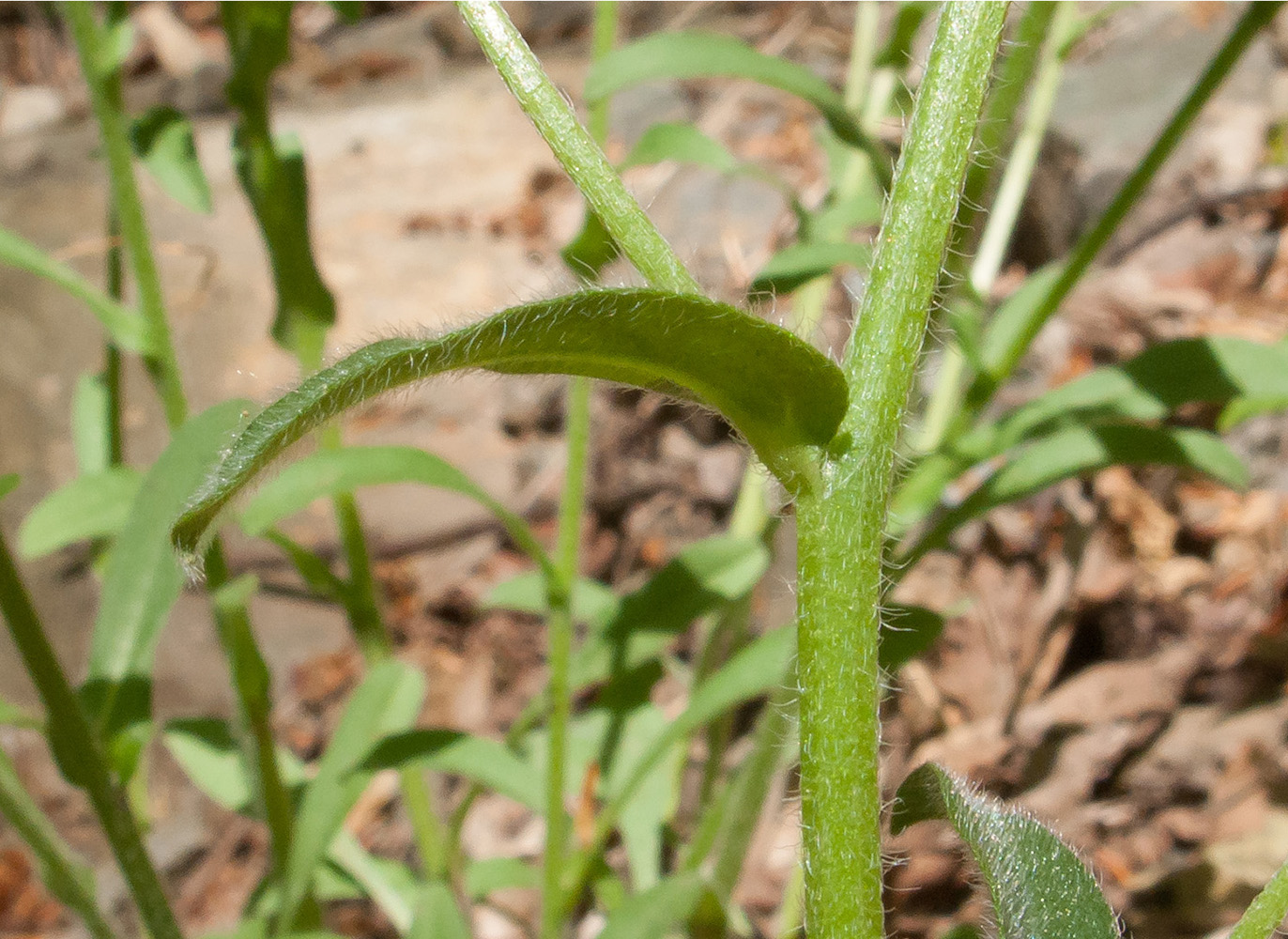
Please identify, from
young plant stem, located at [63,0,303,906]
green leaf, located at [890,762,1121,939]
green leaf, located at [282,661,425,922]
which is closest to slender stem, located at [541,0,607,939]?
green leaf, located at [282,661,425,922]

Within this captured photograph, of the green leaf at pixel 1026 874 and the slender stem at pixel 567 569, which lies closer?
the green leaf at pixel 1026 874

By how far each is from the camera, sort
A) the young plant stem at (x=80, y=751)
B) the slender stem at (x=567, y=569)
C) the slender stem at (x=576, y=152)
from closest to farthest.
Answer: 1. the slender stem at (x=576, y=152)
2. the young plant stem at (x=80, y=751)
3. the slender stem at (x=567, y=569)

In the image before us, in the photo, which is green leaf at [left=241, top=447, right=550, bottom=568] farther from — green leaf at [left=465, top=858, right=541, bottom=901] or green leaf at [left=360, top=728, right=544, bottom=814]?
green leaf at [left=465, top=858, right=541, bottom=901]

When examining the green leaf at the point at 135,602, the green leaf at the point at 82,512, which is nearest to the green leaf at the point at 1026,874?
the green leaf at the point at 135,602

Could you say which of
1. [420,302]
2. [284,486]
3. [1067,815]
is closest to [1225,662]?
[1067,815]

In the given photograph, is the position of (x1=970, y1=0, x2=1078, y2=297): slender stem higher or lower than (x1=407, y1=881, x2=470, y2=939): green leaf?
higher

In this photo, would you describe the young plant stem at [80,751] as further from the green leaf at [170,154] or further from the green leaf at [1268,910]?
the green leaf at [1268,910]

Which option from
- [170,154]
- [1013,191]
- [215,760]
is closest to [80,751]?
[215,760]
